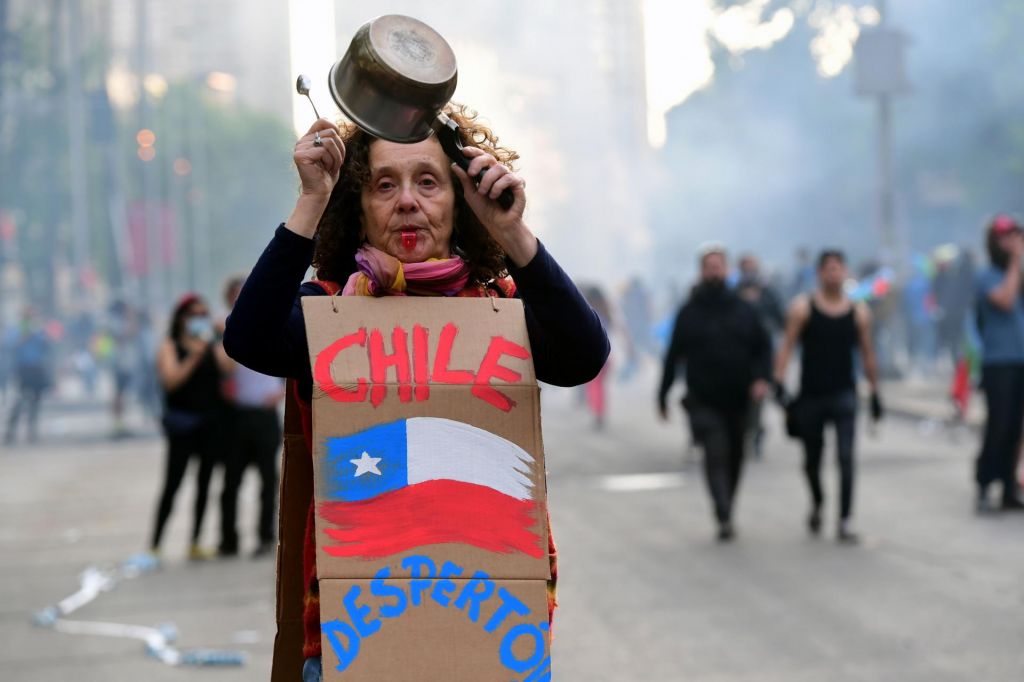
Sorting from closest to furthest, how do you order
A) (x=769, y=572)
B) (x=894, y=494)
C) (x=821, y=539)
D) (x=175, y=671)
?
(x=175, y=671) < (x=769, y=572) < (x=821, y=539) < (x=894, y=494)

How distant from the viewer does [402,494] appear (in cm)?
259

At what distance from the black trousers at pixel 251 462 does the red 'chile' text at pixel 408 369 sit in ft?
23.1

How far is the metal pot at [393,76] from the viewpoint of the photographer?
2455mm

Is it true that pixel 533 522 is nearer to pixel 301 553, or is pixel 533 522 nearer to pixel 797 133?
pixel 301 553

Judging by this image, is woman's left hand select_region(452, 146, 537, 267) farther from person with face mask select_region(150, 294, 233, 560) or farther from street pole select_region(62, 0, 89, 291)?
street pole select_region(62, 0, 89, 291)

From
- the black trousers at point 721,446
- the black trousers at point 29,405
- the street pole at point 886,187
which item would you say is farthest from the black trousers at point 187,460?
the street pole at point 886,187

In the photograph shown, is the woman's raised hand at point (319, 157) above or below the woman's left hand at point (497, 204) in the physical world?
above

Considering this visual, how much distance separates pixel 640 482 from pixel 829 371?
11.4ft

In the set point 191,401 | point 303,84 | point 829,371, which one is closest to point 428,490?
point 303,84

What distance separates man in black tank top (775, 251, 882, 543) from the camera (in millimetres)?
9227

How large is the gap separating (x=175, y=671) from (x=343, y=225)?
13.2 feet

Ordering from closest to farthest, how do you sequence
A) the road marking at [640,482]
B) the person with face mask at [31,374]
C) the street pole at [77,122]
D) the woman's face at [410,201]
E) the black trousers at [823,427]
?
the woman's face at [410,201] → the black trousers at [823,427] → the road marking at [640,482] → the person with face mask at [31,374] → the street pole at [77,122]

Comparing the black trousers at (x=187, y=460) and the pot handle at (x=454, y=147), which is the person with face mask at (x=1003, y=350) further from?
the pot handle at (x=454, y=147)

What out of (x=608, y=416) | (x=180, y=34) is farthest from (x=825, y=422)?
(x=180, y=34)
